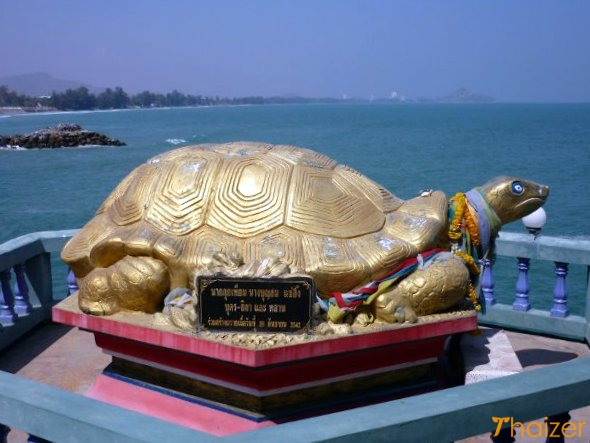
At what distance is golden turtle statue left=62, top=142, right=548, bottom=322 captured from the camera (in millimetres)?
3600

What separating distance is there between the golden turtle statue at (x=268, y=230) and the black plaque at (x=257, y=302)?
19 cm

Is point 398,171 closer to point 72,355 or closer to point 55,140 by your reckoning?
point 72,355

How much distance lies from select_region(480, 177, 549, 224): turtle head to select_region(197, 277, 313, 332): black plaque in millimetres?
1558

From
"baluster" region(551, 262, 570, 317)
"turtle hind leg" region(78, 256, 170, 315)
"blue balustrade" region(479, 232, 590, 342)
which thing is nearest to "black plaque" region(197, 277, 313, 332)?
"turtle hind leg" region(78, 256, 170, 315)

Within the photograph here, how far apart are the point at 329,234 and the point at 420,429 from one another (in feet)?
7.15

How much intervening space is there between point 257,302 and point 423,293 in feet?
3.23

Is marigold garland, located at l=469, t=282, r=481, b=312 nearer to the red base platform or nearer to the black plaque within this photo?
the red base platform

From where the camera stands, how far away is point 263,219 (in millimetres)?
3697

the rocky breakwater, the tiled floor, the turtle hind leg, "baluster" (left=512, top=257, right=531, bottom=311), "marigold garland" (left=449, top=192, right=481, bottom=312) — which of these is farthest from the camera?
the rocky breakwater

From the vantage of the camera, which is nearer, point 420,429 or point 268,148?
point 420,429

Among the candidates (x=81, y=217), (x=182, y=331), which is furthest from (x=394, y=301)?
(x=81, y=217)

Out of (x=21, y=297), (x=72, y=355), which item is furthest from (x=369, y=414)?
(x=21, y=297)

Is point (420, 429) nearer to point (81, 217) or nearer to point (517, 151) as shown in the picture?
point (81, 217)

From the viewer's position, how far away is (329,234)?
12.0 ft
